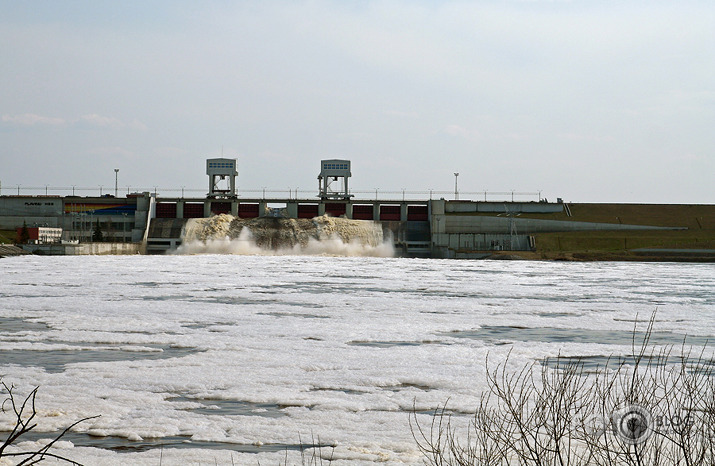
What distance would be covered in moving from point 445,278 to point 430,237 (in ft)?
151

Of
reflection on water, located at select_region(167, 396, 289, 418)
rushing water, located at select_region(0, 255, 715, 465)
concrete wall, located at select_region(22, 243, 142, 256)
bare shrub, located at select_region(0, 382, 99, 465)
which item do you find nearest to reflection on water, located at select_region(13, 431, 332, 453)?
rushing water, located at select_region(0, 255, 715, 465)

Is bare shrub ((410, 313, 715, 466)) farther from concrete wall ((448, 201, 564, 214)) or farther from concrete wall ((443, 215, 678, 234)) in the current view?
concrete wall ((448, 201, 564, 214))

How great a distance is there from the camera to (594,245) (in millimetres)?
85062

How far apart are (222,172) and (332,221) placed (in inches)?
616

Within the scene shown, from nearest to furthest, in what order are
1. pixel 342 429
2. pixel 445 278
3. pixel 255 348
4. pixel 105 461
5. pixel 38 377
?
pixel 105 461
pixel 342 429
pixel 38 377
pixel 255 348
pixel 445 278

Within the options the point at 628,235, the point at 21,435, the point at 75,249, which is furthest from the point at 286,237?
the point at 21,435

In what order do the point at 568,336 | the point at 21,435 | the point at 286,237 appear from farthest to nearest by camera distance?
the point at 286,237, the point at 568,336, the point at 21,435

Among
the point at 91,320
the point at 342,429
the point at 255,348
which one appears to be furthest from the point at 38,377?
the point at 91,320

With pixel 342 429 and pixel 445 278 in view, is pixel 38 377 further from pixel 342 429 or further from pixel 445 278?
pixel 445 278

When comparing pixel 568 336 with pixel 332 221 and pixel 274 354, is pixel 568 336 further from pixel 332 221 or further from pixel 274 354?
pixel 332 221

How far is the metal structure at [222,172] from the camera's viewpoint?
9419cm

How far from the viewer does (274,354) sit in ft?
48.9

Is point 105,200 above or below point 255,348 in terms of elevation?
above

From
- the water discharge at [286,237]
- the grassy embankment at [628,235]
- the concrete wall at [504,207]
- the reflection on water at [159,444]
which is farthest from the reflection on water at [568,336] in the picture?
the concrete wall at [504,207]
